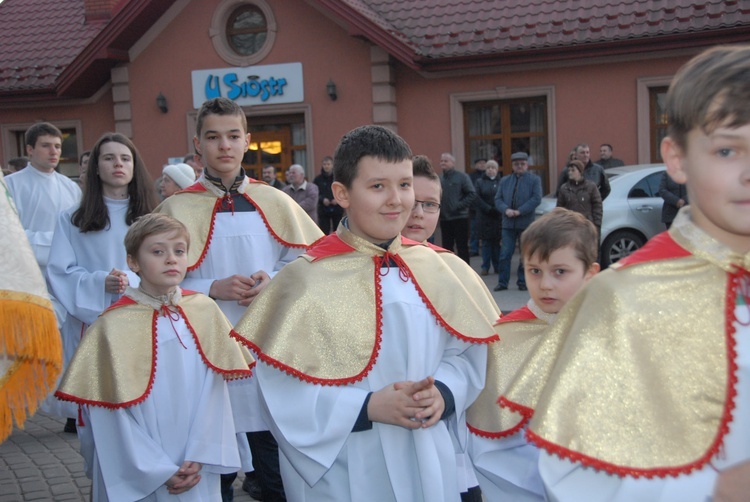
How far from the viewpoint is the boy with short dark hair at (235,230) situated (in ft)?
13.5

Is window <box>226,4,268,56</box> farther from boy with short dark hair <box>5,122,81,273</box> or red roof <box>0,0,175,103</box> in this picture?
boy with short dark hair <box>5,122,81,273</box>

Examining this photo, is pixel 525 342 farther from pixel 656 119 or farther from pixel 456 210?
pixel 656 119

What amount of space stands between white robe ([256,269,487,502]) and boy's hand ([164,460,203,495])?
35.0 inches

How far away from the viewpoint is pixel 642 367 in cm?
164

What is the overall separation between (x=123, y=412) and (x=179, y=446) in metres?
0.29

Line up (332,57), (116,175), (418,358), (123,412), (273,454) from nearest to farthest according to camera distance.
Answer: (418,358)
(123,412)
(273,454)
(116,175)
(332,57)

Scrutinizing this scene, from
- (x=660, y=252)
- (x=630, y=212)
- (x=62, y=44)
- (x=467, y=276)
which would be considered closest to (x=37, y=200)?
(x=467, y=276)

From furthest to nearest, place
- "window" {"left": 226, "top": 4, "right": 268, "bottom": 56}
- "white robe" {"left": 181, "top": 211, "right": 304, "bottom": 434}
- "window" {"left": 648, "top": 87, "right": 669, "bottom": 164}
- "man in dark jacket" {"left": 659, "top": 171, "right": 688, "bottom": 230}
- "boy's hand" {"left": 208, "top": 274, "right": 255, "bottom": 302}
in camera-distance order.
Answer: "window" {"left": 226, "top": 4, "right": 268, "bottom": 56}, "window" {"left": 648, "top": 87, "right": 669, "bottom": 164}, "man in dark jacket" {"left": 659, "top": 171, "right": 688, "bottom": 230}, "white robe" {"left": 181, "top": 211, "right": 304, "bottom": 434}, "boy's hand" {"left": 208, "top": 274, "right": 255, "bottom": 302}

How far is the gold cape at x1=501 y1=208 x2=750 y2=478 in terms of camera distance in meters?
1.60

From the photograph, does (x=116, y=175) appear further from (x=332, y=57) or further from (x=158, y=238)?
(x=332, y=57)

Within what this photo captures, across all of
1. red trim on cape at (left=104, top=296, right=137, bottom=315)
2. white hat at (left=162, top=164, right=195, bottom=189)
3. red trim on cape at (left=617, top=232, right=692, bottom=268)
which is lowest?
red trim on cape at (left=104, top=296, right=137, bottom=315)

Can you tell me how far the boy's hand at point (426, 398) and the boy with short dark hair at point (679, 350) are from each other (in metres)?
0.80

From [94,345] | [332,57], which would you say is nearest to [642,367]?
[94,345]

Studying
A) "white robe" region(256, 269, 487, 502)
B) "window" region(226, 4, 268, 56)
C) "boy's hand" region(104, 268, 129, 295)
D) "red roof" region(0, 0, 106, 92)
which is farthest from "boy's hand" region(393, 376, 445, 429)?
"red roof" region(0, 0, 106, 92)
